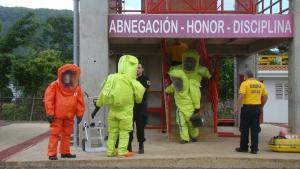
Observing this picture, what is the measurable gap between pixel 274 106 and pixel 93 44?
19.3 metres

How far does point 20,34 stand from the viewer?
2306 centimetres

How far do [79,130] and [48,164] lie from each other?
2.28m

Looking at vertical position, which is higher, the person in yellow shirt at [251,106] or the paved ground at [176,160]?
the person in yellow shirt at [251,106]

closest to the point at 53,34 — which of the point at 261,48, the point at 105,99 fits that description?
the point at 261,48

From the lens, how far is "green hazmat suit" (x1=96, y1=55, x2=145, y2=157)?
407 inches

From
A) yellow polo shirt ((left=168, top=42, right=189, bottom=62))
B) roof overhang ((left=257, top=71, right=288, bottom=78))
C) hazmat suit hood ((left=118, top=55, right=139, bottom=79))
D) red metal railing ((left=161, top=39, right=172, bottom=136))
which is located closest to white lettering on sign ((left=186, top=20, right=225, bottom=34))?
hazmat suit hood ((left=118, top=55, right=139, bottom=79))

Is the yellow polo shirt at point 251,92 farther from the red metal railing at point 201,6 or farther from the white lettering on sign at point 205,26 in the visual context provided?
the red metal railing at point 201,6

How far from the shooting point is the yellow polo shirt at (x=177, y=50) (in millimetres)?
15133

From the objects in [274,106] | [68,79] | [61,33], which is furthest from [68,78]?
[61,33]

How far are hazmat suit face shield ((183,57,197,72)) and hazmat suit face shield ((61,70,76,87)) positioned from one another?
407cm

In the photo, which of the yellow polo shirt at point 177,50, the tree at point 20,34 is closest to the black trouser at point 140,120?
the yellow polo shirt at point 177,50

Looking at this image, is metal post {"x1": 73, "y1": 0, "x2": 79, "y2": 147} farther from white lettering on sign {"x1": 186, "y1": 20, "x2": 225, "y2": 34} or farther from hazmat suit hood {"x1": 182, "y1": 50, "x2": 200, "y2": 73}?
hazmat suit hood {"x1": 182, "y1": 50, "x2": 200, "y2": 73}

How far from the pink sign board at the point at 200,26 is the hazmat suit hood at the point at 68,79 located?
2.05 meters

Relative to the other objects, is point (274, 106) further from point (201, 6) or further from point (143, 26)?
point (143, 26)
